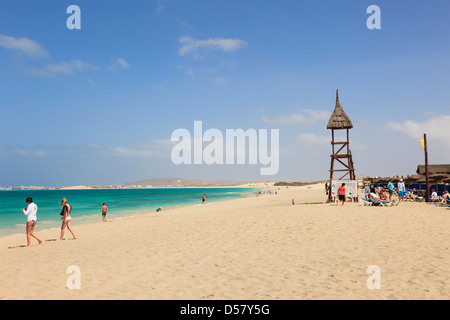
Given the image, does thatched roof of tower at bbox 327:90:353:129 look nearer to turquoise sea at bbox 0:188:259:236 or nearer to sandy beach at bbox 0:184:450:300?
sandy beach at bbox 0:184:450:300

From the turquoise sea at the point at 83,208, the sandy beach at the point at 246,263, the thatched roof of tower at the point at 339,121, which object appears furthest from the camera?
the turquoise sea at the point at 83,208

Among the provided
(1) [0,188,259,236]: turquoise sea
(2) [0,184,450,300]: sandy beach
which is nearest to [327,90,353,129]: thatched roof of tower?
(2) [0,184,450,300]: sandy beach

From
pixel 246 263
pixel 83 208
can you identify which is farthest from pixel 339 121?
pixel 83 208

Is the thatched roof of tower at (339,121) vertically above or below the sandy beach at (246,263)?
above

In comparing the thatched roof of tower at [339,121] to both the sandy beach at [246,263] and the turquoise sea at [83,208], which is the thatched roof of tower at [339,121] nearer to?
the sandy beach at [246,263]

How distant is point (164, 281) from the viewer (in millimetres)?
6738

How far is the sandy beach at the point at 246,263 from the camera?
19.8 ft

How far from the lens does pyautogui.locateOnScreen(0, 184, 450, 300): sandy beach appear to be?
6047 mm

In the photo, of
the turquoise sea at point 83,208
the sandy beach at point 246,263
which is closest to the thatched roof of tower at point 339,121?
the sandy beach at point 246,263

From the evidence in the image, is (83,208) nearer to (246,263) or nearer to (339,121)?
(339,121)

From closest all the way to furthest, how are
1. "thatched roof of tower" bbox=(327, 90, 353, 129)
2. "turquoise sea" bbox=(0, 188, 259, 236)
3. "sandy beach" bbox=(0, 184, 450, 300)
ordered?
"sandy beach" bbox=(0, 184, 450, 300) → "thatched roof of tower" bbox=(327, 90, 353, 129) → "turquoise sea" bbox=(0, 188, 259, 236)

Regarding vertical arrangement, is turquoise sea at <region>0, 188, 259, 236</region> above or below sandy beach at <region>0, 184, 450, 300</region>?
below

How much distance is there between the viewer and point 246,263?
7980mm
